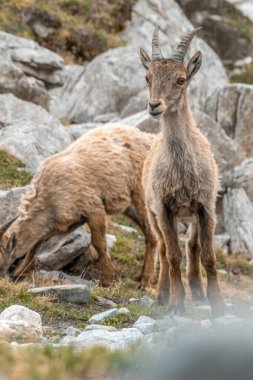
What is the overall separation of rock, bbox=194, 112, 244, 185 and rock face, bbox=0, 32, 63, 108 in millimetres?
6633

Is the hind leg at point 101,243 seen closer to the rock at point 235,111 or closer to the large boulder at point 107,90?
the large boulder at point 107,90

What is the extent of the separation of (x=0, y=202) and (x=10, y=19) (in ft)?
71.5

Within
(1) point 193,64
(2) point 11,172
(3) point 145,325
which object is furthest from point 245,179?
(3) point 145,325

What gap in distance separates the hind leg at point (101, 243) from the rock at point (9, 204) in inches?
63.9

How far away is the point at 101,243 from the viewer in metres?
15.0

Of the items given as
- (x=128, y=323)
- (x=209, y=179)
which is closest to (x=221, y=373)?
(x=128, y=323)

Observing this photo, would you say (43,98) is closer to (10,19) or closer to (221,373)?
(10,19)

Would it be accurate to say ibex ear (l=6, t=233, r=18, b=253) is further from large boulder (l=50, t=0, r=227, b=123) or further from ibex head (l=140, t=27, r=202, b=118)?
large boulder (l=50, t=0, r=227, b=123)

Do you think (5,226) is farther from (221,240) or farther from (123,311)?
(221,240)

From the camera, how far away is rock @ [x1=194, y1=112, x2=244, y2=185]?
23109 millimetres

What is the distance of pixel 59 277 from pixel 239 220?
28.9 ft

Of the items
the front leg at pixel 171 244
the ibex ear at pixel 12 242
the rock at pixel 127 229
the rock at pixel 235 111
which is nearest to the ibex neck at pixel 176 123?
the front leg at pixel 171 244

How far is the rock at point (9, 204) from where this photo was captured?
15.2 m

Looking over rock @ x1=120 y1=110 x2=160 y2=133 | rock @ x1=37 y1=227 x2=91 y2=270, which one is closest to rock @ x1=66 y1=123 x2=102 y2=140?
rock @ x1=120 y1=110 x2=160 y2=133
